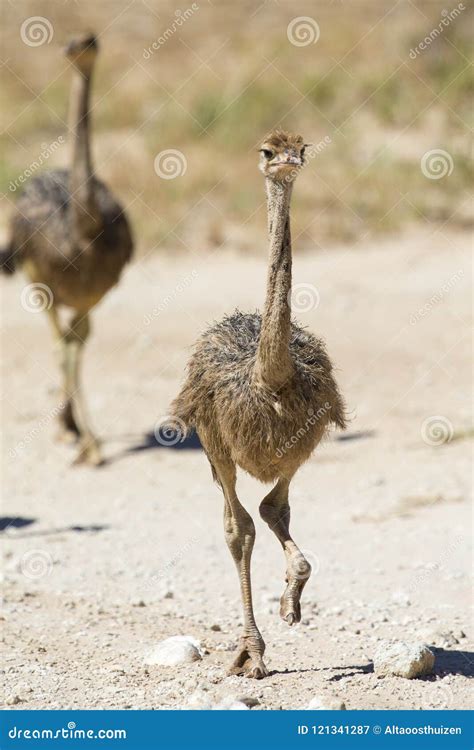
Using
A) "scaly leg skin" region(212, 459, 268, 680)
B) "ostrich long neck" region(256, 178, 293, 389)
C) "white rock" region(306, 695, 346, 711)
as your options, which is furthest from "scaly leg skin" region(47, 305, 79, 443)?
"white rock" region(306, 695, 346, 711)

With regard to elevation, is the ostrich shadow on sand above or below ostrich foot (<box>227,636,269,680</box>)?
above

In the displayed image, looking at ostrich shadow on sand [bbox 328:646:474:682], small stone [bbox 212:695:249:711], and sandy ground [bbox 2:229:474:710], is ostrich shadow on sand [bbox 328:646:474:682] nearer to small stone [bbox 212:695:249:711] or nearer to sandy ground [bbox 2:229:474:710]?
sandy ground [bbox 2:229:474:710]

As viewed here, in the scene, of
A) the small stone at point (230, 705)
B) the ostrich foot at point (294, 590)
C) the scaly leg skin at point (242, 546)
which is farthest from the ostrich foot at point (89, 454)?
the small stone at point (230, 705)

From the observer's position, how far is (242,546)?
5.86m

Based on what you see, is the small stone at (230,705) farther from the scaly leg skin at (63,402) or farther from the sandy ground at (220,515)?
the scaly leg skin at (63,402)

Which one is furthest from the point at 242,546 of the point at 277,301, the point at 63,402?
the point at 63,402

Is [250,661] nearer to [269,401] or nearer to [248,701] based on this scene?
[248,701]

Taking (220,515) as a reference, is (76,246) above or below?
above

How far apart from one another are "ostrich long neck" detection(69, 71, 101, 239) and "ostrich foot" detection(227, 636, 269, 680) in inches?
213

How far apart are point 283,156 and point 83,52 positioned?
19.4ft

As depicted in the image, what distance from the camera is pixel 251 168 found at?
1855 centimetres

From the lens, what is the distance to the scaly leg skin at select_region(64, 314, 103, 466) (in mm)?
10375

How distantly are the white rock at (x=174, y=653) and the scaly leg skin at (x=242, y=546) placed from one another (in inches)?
10.3

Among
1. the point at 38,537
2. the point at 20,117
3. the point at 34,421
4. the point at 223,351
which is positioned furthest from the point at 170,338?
the point at 20,117
